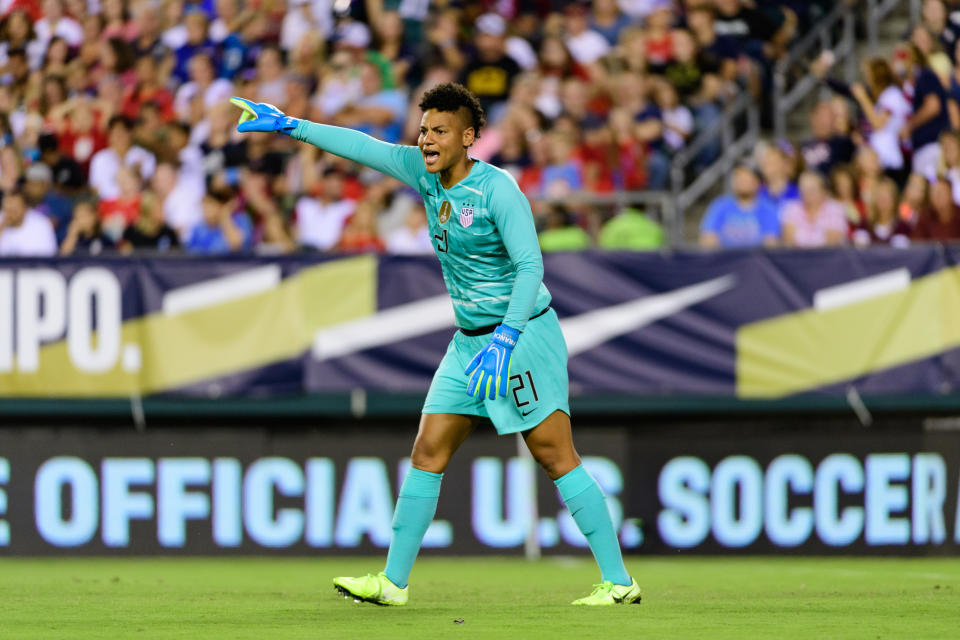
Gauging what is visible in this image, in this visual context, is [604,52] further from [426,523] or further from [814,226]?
[426,523]

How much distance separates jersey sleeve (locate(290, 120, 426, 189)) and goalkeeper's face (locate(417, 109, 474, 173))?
9.9 inches

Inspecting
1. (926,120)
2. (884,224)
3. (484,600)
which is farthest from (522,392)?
(926,120)

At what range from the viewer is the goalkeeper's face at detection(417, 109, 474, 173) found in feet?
22.2

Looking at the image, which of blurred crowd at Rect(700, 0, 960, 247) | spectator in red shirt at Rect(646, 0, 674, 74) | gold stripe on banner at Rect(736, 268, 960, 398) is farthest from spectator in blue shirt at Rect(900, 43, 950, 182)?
spectator in red shirt at Rect(646, 0, 674, 74)

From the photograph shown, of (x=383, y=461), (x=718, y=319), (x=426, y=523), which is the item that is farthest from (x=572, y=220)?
(x=426, y=523)

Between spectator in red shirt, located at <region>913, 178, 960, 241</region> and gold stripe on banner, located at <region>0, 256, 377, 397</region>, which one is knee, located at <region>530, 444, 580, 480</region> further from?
spectator in red shirt, located at <region>913, 178, 960, 241</region>

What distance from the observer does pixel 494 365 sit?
6.57 m

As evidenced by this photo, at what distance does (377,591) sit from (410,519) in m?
0.35

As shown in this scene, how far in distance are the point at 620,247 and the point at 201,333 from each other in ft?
10.2

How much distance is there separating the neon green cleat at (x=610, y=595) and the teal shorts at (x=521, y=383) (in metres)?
0.78

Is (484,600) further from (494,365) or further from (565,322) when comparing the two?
(565,322)

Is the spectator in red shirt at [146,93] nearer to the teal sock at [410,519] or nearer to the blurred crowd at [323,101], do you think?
the blurred crowd at [323,101]

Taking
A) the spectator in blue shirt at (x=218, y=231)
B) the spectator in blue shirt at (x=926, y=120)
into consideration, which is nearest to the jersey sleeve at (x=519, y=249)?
the spectator in blue shirt at (x=218, y=231)

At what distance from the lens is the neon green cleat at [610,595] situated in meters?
6.90
